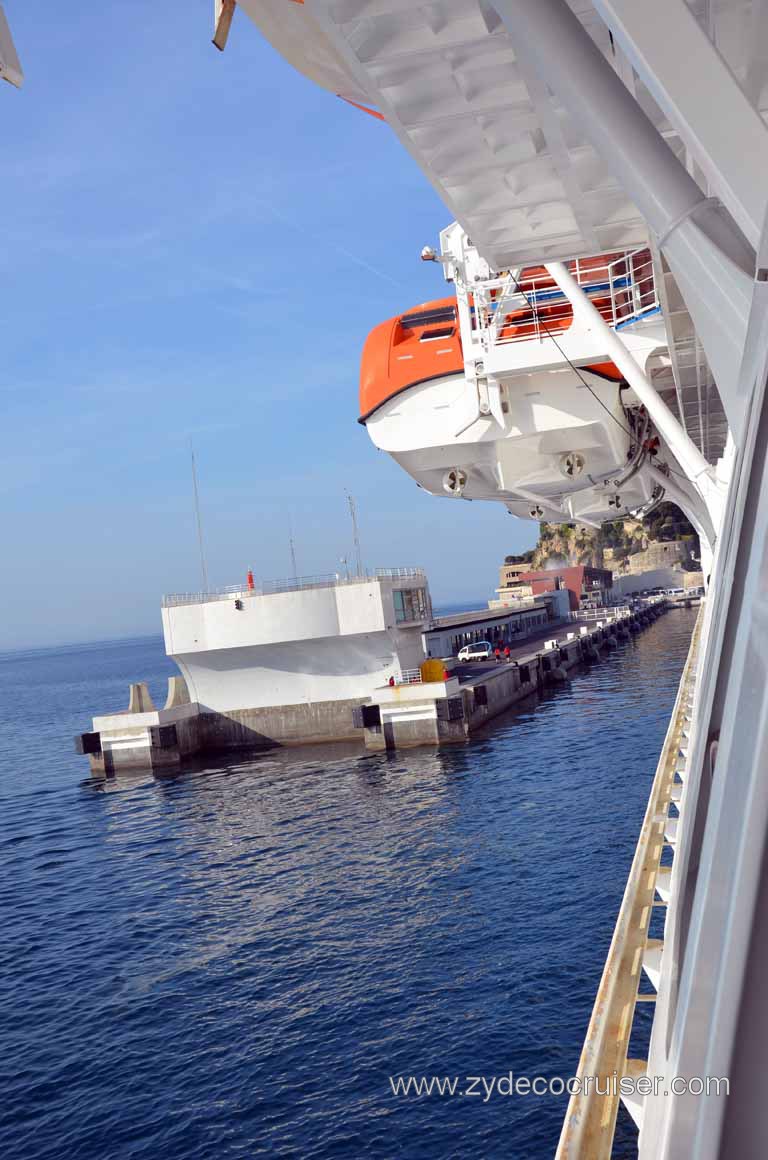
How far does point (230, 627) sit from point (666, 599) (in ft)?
253

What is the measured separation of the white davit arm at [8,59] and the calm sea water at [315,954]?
950 centimetres

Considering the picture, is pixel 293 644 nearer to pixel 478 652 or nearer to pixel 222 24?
pixel 478 652

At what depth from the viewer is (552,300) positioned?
18781 mm

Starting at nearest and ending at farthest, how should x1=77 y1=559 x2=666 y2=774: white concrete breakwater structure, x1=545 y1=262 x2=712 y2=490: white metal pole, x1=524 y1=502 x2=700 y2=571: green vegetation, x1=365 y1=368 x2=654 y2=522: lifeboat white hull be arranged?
x1=545 y1=262 x2=712 y2=490: white metal pole < x1=365 y1=368 x2=654 y2=522: lifeboat white hull < x1=77 y1=559 x2=666 y2=774: white concrete breakwater structure < x1=524 y1=502 x2=700 y2=571: green vegetation

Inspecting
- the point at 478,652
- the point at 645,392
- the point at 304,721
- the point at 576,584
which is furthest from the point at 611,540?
the point at 645,392

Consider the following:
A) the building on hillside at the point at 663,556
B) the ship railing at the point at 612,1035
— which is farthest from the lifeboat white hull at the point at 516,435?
the building on hillside at the point at 663,556

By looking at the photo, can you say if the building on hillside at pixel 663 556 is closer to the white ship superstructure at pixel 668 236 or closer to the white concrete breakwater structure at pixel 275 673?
the white concrete breakwater structure at pixel 275 673

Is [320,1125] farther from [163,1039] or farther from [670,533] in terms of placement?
[670,533]

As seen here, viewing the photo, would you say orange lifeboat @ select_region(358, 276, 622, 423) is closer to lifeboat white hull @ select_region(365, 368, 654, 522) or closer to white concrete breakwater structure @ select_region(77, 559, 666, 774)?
lifeboat white hull @ select_region(365, 368, 654, 522)

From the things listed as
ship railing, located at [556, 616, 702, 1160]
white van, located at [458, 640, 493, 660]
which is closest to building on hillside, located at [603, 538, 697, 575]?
white van, located at [458, 640, 493, 660]

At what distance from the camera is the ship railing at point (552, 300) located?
57.8 ft

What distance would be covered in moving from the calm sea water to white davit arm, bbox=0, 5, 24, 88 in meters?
9.50

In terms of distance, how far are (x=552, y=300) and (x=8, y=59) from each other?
15.0 meters

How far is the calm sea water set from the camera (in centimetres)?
1066
